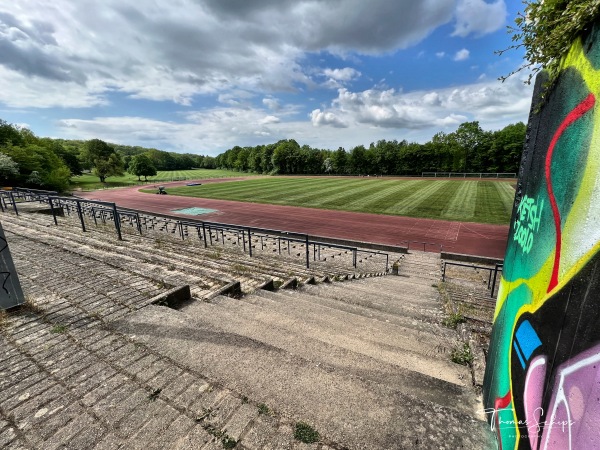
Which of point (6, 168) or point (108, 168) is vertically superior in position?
point (6, 168)

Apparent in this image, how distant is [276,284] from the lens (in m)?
6.97

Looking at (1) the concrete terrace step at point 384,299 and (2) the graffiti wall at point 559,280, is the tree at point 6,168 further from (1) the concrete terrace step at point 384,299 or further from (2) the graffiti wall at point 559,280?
(2) the graffiti wall at point 559,280

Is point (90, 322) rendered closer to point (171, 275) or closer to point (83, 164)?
point (171, 275)

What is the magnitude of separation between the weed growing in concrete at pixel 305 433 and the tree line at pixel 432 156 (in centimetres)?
7102

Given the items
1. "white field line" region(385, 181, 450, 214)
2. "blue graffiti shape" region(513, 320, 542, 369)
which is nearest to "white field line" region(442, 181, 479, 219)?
"white field line" region(385, 181, 450, 214)

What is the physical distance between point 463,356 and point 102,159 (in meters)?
81.9

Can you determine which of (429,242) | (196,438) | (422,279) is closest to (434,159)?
(429,242)

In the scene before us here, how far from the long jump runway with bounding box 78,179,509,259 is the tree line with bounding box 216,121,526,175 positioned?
166 feet

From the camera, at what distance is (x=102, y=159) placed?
65.9 m

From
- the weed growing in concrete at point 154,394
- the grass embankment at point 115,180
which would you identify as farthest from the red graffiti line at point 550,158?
the grass embankment at point 115,180

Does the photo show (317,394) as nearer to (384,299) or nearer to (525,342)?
(525,342)

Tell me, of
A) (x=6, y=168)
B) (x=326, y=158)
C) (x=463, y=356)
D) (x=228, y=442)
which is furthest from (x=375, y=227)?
(x=326, y=158)

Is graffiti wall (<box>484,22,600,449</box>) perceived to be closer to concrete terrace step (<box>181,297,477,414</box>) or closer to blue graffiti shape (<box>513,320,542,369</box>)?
blue graffiti shape (<box>513,320,542,369</box>)

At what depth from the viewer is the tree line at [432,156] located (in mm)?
61500
